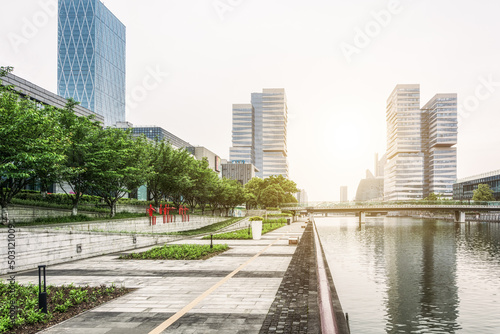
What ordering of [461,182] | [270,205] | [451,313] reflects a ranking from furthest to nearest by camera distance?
[461,182], [270,205], [451,313]

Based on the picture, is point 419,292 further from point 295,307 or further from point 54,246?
point 54,246

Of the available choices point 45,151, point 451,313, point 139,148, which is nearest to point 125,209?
point 139,148

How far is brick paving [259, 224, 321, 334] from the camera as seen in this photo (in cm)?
880

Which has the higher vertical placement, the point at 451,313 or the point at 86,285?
the point at 86,285

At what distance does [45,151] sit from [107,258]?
7388mm

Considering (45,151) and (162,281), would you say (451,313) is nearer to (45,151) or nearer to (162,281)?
(162,281)

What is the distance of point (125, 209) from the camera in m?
49.3

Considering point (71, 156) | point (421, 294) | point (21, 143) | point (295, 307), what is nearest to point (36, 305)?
point (295, 307)

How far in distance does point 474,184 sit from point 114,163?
536 feet

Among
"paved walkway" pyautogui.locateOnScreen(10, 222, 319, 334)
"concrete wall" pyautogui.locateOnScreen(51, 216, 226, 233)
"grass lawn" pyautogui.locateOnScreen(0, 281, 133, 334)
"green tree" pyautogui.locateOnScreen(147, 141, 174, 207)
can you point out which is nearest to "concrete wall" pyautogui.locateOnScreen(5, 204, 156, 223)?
"concrete wall" pyautogui.locateOnScreen(51, 216, 226, 233)

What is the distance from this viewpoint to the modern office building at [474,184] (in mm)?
137375

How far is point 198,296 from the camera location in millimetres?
12164

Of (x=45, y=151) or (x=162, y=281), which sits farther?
(x=45, y=151)

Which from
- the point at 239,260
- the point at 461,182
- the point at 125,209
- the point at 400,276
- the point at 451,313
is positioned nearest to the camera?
the point at 451,313
